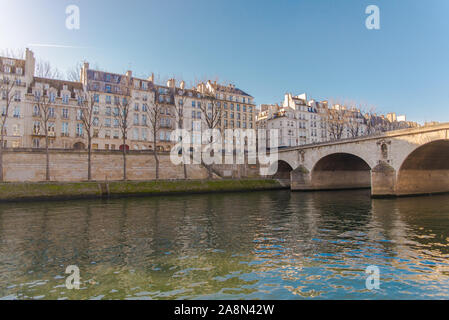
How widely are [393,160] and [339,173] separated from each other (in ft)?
56.1

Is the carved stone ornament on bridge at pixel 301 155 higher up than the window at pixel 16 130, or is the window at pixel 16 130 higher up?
the window at pixel 16 130

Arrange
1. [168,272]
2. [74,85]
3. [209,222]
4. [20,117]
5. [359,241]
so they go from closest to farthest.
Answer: [168,272]
[359,241]
[209,222]
[20,117]
[74,85]

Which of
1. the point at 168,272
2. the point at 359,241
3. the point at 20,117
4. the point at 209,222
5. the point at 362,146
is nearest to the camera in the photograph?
the point at 168,272

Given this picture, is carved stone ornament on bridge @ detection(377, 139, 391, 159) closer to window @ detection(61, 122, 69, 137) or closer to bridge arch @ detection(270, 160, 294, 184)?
bridge arch @ detection(270, 160, 294, 184)

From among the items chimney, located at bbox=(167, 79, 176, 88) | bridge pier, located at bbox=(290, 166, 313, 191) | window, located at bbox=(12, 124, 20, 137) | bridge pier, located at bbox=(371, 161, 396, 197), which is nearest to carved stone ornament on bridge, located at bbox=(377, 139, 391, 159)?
bridge pier, located at bbox=(371, 161, 396, 197)

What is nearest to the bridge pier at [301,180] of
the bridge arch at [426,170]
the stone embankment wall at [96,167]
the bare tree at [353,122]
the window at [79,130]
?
the bare tree at [353,122]

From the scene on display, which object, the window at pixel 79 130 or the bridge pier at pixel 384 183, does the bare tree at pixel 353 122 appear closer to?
the bridge pier at pixel 384 183

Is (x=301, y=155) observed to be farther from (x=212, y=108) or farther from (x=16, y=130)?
(x=16, y=130)

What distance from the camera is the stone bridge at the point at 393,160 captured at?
2986cm

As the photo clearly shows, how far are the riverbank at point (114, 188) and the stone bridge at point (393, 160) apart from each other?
8401 millimetres

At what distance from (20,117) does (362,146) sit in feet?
190
